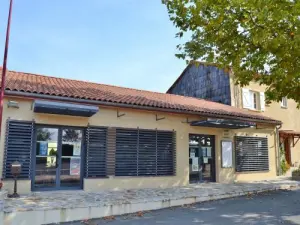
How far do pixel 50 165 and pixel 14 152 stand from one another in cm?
135

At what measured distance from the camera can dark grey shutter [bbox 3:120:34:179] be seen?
33.9 ft

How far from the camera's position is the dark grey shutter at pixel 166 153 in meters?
13.4

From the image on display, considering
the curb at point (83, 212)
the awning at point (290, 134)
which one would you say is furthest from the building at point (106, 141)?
the awning at point (290, 134)

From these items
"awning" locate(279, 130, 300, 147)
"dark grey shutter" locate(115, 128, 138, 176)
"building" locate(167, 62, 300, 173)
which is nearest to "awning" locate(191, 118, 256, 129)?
"dark grey shutter" locate(115, 128, 138, 176)

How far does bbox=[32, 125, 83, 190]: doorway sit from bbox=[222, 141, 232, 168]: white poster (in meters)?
7.34

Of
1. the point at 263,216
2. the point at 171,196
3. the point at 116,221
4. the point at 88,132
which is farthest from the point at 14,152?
the point at 263,216

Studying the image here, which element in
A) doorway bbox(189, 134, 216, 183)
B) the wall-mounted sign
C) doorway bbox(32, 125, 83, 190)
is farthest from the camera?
doorway bbox(189, 134, 216, 183)

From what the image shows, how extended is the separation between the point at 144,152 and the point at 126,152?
2.80ft

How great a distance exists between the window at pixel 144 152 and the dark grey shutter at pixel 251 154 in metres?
4.49

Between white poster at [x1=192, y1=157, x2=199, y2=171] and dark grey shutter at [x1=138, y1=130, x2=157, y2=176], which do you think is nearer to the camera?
dark grey shutter at [x1=138, y1=130, x2=157, y2=176]

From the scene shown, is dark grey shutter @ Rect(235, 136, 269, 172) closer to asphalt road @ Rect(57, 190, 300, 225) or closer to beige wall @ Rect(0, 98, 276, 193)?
beige wall @ Rect(0, 98, 276, 193)

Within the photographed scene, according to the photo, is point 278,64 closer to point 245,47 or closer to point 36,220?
point 245,47

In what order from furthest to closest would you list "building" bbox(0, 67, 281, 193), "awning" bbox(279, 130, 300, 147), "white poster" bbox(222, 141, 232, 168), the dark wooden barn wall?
the dark wooden barn wall → "awning" bbox(279, 130, 300, 147) → "white poster" bbox(222, 141, 232, 168) → "building" bbox(0, 67, 281, 193)

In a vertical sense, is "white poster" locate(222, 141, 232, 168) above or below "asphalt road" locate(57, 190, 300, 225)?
above
